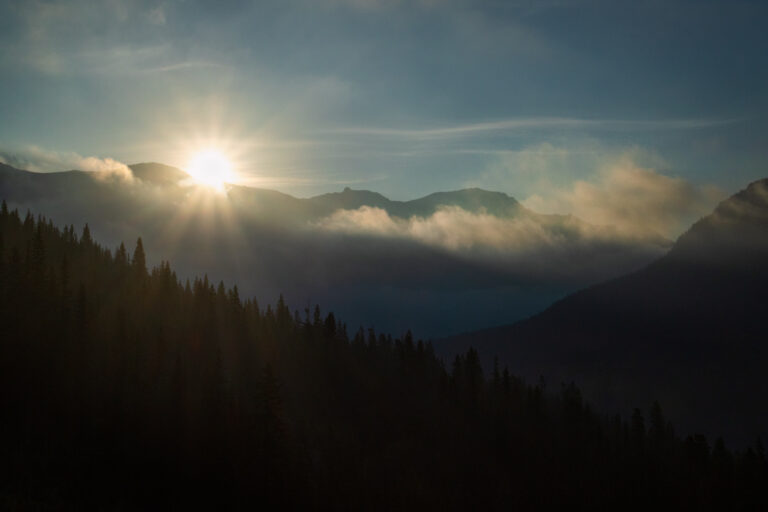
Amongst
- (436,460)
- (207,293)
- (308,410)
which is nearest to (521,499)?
(436,460)

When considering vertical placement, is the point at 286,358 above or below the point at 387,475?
above

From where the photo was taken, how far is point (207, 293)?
195 metres

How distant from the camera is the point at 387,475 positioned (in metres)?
155

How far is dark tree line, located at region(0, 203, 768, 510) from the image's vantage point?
362 feet

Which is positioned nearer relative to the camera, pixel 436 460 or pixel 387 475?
pixel 387 475

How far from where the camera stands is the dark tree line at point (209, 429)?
11019 centimetres

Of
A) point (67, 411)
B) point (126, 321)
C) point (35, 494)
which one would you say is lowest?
point (35, 494)

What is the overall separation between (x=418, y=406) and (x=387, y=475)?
44.4 m

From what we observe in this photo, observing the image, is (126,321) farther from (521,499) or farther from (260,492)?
(521,499)

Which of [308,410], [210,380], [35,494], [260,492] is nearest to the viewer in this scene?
[35,494]

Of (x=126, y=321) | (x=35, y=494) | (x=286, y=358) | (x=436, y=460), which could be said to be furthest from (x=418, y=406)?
(x=35, y=494)

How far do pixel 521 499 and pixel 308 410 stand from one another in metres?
62.0

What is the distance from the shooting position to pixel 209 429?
133m

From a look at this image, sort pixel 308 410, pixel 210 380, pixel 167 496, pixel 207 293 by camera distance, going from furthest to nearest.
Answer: pixel 207 293 → pixel 308 410 → pixel 210 380 → pixel 167 496
